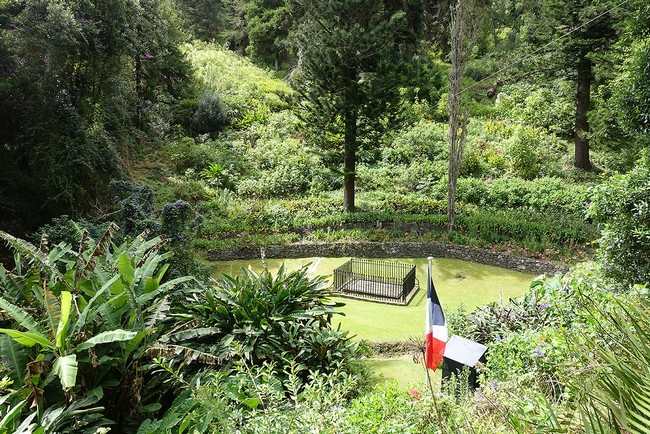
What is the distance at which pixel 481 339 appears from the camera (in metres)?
6.59

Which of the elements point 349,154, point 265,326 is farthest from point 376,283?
point 349,154

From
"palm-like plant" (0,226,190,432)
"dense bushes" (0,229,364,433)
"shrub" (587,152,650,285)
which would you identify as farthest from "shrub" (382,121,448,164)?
"palm-like plant" (0,226,190,432)

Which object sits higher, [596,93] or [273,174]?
[596,93]

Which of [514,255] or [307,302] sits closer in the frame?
[307,302]

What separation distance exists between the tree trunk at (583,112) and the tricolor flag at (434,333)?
40.8ft

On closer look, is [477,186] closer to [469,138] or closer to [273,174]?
[469,138]

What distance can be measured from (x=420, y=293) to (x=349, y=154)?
5.59 metres

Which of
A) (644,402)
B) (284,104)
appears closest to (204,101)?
(284,104)

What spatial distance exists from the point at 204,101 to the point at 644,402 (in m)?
20.9

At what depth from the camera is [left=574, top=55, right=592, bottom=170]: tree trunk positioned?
48.2 feet

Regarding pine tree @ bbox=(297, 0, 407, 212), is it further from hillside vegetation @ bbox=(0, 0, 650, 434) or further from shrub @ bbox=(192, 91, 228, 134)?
shrub @ bbox=(192, 91, 228, 134)

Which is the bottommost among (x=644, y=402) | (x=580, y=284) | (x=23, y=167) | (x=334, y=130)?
(x=580, y=284)

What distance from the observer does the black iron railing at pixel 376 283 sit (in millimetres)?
9605

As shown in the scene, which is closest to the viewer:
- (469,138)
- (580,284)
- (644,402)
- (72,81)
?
(644,402)
